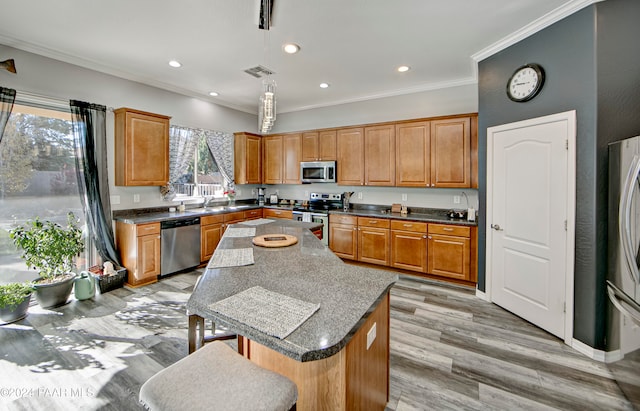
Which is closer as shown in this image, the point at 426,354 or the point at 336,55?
the point at 426,354

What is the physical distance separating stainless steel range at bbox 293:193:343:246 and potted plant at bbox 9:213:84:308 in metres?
3.14

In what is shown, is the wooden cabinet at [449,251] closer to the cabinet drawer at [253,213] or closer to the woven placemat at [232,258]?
the woven placemat at [232,258]

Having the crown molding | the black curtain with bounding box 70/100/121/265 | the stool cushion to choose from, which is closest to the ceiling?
the crown molding

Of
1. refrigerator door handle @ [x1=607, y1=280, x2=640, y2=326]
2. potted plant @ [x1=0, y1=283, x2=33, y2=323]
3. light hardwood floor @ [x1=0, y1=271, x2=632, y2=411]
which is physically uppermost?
refrigerator door handle @ [x1=607, y1=280, x2=640, y2=326]

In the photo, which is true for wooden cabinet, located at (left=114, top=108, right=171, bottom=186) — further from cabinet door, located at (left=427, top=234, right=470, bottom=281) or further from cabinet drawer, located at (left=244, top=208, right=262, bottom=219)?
cabinet door, located at (left=427, top=234, right=470, bottom=281)

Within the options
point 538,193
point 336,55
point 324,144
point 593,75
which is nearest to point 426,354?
point 538,193

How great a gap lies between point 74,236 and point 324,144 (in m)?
3.90

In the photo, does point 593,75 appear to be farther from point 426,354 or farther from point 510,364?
point 426,354

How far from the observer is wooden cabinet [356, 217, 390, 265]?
14.5ft

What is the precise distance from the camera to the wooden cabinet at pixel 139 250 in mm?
3736

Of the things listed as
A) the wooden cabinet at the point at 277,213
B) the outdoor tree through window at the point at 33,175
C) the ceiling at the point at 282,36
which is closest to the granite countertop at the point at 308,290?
the ceiling at the point at 282,36

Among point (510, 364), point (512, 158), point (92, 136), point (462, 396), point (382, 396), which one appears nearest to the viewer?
point (382, 396)

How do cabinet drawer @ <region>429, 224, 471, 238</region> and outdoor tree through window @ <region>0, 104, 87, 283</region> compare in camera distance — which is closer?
outdoor tree through window @ <region>0, 104, 87, 283</region>

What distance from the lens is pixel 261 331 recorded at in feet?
3.40
